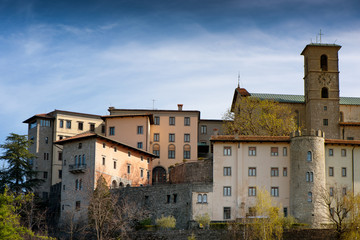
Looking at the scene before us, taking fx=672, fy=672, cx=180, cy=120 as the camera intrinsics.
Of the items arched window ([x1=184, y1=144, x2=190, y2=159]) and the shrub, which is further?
arched window ([x1=184, y1=144, x2=190, y2=159])

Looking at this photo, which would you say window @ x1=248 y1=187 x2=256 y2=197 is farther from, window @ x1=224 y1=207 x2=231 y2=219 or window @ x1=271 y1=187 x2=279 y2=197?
window @ x1=224 y1=207 x2=231 y2=219

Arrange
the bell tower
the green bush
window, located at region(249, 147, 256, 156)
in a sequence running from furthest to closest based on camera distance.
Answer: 1. the bell tower
2. window, located at region(249, 147, 256, 156)
3. the green bush

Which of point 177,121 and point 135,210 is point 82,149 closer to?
point 135,210

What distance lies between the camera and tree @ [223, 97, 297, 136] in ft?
291

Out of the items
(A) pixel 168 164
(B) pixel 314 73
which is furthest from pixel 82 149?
(B) pixel 314 73

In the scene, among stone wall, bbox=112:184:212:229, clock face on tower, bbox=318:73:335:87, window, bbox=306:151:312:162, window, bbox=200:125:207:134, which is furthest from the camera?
window, bbox=200:125:207:134

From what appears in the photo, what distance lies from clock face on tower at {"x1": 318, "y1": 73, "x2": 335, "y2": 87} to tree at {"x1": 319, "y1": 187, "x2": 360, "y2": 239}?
92.9 ft

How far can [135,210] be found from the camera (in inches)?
2955

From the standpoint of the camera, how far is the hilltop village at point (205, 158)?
74625 mm

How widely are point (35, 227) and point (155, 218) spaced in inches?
632

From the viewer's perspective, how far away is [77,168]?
81.5 m

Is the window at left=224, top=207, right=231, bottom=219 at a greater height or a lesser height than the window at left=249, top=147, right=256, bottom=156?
lesser

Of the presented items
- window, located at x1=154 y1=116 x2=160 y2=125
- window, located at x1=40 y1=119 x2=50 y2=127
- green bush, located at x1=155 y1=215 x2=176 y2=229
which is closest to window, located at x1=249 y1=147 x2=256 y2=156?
green bush, located at x1=155 y1=215 x2=176 y2=229

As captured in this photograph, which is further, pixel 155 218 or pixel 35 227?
pixel 35 227
